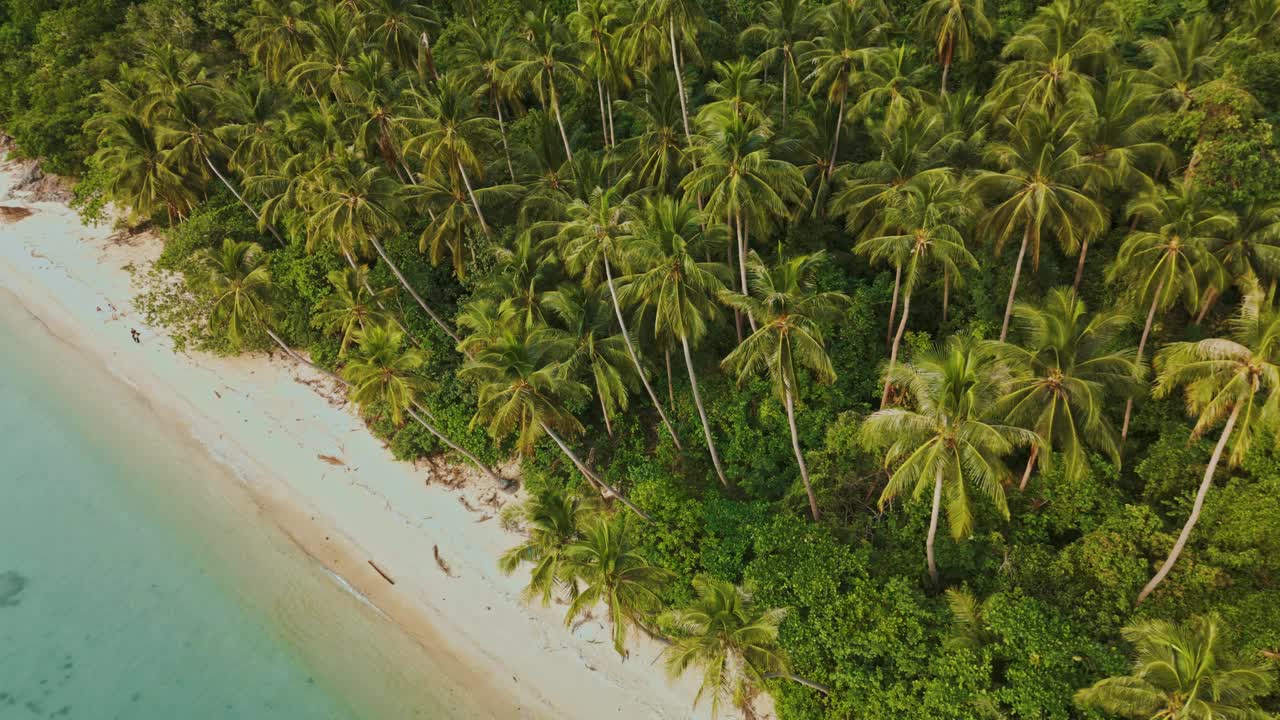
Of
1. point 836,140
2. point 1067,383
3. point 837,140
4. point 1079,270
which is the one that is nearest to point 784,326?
point 1067,383

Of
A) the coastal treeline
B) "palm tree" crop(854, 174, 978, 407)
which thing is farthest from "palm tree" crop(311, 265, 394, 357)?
"palm tree" crop(854, 174, 978, 407)

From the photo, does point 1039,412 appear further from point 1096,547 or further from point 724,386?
point 724,386

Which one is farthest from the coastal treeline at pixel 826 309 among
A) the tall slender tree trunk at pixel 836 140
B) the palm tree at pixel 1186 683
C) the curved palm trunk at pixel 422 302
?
the curved palm trunk at pixel 422 302

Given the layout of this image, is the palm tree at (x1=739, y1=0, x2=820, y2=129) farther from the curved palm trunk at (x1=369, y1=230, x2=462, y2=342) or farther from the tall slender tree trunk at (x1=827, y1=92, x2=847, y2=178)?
the curved palm trunk at (x1=369, y1=230, x2=462, y2=342)

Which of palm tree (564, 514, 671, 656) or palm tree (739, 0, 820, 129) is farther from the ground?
palm tree (739, 0, 820, 129)

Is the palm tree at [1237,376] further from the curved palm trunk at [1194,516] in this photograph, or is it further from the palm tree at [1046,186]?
the palm tree at [1046,186]

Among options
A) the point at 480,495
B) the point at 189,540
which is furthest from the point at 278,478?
the point at 480,495
